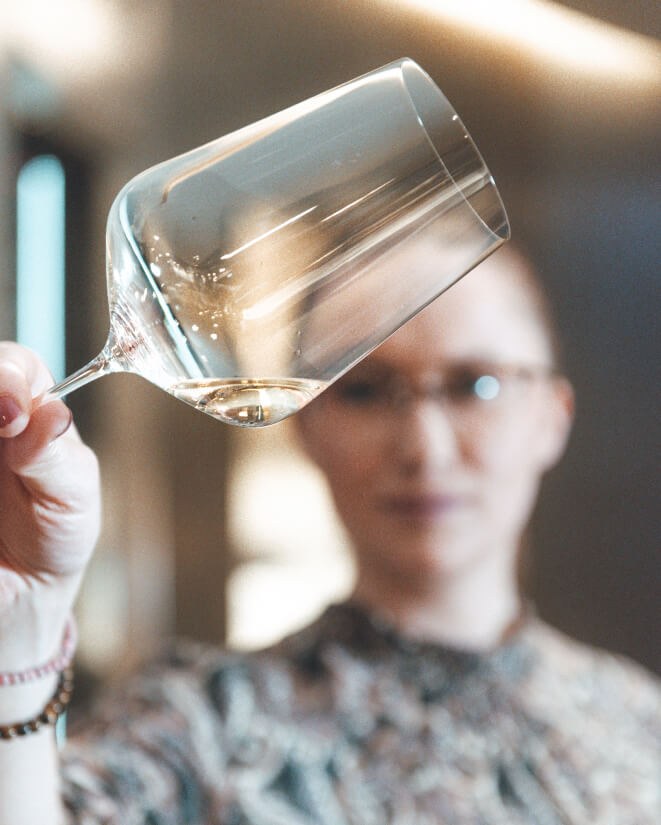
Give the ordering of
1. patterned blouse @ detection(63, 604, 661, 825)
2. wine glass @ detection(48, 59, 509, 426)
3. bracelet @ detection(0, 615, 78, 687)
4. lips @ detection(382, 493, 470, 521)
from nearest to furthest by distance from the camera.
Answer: wine glass @ detection(48, 59, 509, 426)
bracelet @ detection(0, 615, 78, 687)
patterned blouse @ detection(63, 604, 661, 825)
lips @ detection(382, 493, 470, 521)

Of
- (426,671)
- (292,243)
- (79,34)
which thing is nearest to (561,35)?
(79,34)

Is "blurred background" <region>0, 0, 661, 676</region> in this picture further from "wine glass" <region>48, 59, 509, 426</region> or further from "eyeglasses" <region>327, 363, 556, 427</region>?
"wine glass" <region>48, 59, 509, 426</region>

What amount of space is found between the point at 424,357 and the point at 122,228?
0.48 meters

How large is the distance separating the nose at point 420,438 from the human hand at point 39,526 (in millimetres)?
400

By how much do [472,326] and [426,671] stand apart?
27 cm

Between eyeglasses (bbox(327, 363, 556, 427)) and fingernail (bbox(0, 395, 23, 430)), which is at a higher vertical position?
fingernail (bbox(0, 395, 23, 430))

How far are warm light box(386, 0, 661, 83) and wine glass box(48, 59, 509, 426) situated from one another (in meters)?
0.51

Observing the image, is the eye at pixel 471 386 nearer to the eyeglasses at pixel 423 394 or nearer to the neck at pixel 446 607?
the eyeglasses at pixel 423 394

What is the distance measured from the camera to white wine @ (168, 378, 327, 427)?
30 centimetres

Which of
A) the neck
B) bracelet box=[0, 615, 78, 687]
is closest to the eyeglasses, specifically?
the neck

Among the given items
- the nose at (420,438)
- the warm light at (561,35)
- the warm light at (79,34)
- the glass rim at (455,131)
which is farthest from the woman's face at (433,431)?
the glass rim at (455,131)

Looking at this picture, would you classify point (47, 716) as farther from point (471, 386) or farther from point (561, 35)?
point (561, 35)

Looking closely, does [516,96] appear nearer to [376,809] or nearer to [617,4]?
[617,4]

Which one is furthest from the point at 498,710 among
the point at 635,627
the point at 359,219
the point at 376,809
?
the point at 359,219
